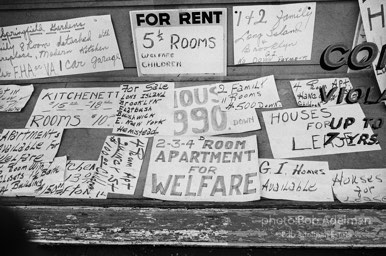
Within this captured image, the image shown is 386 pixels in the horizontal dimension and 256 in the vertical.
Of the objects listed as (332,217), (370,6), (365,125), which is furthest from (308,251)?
(370,6)

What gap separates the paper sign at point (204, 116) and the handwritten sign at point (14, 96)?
2.81 ft

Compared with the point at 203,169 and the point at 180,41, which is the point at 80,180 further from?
the point at 180,41

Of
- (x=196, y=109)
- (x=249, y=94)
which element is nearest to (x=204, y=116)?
(x=196, y=109)

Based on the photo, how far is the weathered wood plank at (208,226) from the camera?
170 cm

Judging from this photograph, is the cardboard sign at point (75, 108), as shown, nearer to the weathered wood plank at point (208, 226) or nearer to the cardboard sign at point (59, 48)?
the cardboard sign at point (59, 48)

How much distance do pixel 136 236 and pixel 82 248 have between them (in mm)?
283

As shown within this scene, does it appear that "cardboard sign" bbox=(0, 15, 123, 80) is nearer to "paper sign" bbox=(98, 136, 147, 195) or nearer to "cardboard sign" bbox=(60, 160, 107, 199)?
"paper sign" bbox=(98, 136, 147, 195)

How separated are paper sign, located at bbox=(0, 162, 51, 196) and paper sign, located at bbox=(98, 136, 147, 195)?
29 centimetres

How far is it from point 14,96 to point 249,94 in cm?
133

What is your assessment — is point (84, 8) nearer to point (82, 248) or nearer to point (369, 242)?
point (82, 248)

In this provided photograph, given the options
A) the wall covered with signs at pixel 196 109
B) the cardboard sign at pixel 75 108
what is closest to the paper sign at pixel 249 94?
the wall covered with signs at pixel 196 109

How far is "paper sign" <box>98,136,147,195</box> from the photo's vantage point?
1822mm

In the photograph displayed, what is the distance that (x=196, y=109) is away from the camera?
6.78 feet

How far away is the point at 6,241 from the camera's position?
1.98 feet
